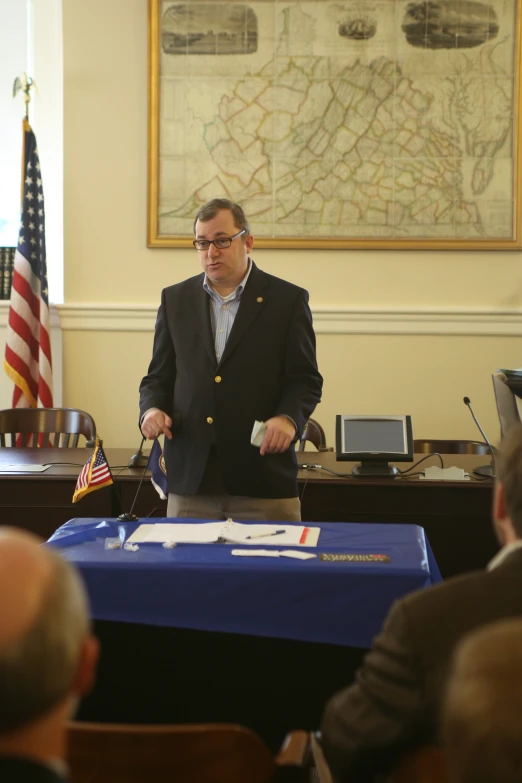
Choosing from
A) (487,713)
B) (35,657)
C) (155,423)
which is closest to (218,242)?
(155,423)

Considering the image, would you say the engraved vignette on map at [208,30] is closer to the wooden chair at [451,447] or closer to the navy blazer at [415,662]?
the wooden chair at [451,447]

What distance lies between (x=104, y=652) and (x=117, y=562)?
0.77ft

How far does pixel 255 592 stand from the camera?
7.11ft

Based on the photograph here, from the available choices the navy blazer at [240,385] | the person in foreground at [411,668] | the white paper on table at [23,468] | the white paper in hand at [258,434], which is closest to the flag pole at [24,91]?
the white paper on table at [23,468]

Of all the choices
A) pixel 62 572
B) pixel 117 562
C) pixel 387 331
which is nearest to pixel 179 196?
pixel 387 331

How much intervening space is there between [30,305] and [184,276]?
1019 mm

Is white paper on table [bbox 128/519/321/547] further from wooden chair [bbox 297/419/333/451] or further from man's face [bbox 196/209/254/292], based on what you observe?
wooden chair [bbox 297/419/333/451]

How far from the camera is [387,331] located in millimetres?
5707

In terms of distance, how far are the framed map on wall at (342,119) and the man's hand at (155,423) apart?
299cm

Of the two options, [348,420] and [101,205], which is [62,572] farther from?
[101,205]

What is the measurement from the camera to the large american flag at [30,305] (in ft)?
18.2

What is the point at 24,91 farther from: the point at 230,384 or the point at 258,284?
the point at 230,384

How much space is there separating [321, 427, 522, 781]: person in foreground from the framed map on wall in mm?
4501

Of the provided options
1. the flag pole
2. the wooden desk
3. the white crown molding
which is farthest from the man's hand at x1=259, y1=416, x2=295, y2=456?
the flag pole
